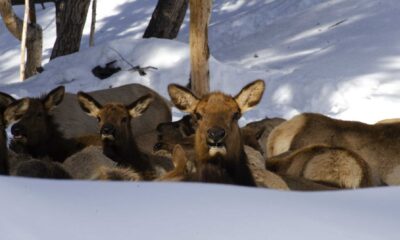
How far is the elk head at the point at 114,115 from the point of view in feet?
36.6

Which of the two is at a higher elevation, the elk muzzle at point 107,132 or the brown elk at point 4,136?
the brown elk at point 4,136

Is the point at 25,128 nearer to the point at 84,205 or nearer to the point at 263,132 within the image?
the point at 263,132

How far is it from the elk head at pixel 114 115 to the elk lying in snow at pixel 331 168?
1687 mm

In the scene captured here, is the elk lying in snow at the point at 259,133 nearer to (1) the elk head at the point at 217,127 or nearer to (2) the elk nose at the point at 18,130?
(2) the elk nose at the point at 18,130

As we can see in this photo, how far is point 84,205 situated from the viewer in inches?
223

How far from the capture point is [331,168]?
10.5 metres

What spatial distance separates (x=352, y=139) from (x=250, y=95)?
9.40ft

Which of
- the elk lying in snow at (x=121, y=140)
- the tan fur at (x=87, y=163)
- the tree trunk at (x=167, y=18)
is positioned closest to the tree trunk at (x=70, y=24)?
the tree trunk at (x=167, y=18)

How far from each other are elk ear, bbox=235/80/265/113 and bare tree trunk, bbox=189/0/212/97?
5.13m

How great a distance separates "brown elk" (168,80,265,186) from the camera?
28.8 feet

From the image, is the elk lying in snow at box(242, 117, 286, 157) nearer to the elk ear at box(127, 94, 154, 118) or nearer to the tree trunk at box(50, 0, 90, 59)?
the elk ear at box(127, 94, 154, 118)

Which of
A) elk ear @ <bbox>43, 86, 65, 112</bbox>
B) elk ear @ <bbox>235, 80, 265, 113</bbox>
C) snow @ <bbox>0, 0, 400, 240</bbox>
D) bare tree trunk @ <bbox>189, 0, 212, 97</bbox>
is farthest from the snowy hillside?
elk ear @ <bbox>235, 80, 265, 113</bbox>

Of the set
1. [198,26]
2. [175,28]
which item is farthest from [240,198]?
[175,28]

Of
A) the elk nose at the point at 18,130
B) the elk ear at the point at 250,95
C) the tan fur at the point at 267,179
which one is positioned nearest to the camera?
the tan fur at the point at 267,179
